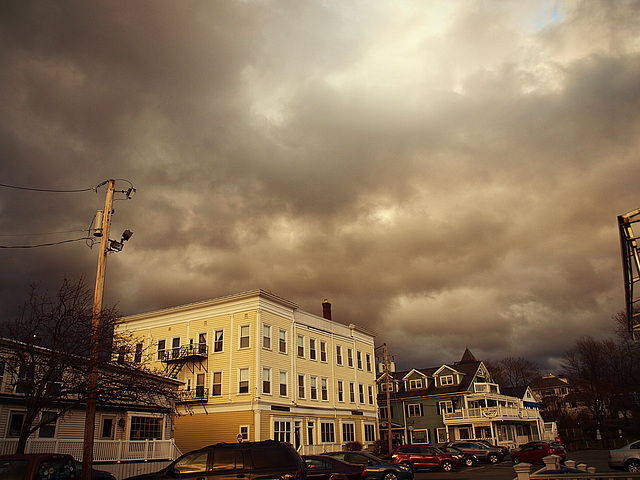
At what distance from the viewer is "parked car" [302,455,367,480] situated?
59.9ft

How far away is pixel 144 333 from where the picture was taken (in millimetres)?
43812

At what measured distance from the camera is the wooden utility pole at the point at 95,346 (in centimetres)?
1495

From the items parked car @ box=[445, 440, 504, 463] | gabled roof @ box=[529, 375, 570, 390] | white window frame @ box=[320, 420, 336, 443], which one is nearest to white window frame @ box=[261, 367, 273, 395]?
white window frame @ box=[320, 420, 336, 443]

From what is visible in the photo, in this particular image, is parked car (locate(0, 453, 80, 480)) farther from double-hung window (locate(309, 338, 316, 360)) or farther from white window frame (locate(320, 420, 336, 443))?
white window frame (locate(320, 420, 336, 443))

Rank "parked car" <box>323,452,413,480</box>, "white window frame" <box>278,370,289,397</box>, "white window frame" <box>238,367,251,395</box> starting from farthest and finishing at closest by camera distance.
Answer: "white window frame" <box>278,370,289,397</box>, "white window frame" <box>238,367,251,395</box>, "parked car" <box>323,452,413,480</box>

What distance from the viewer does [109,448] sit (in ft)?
74.0

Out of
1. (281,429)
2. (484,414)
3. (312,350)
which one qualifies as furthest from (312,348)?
(484,414)

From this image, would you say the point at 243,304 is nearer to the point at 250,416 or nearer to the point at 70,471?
the point at 250,416

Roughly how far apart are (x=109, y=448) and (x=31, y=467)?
12100 mm

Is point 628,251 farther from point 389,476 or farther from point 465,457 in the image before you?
point 465,457

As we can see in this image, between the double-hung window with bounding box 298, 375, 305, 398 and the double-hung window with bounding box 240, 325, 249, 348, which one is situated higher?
the double-hung window with bounding box 240, 325, 249, 348

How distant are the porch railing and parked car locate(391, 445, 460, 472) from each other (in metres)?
14.0

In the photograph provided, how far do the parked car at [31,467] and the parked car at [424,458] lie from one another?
23482 millimetres

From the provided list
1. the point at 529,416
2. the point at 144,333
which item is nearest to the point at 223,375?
the point at 144,333
